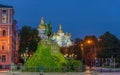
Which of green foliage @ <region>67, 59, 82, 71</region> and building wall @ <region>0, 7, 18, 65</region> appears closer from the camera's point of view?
green foliage @ <region>67, 59, 82, 71</region>

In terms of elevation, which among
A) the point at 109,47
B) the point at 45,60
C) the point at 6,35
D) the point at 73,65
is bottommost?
the point at 73,65

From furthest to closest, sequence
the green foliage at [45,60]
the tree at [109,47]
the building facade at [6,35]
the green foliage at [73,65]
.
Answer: the tree at [109,47]
the building facade at [6,35]
the green foliage at [73,65]
the green foliage at [45,60]

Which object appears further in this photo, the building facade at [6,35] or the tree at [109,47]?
the tree at [109,47]

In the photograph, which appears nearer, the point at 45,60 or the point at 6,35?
the point at 45,60

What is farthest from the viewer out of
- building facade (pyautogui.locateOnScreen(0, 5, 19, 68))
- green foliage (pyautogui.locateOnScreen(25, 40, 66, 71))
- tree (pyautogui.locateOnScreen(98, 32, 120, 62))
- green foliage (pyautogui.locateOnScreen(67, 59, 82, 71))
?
tree (pyautogui.locateOnScreen(98, 32, 120, 62))

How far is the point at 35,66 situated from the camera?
63688mm

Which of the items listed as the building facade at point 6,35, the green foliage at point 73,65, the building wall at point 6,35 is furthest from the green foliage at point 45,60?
the building wall at point 6,35

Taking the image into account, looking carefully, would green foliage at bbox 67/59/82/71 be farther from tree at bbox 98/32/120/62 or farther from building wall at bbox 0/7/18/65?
tree at bbox 98/32/120/62

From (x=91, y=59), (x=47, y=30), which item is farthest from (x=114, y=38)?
(x=47, y=30)

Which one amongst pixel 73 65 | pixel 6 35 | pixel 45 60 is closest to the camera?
pixel 45 60

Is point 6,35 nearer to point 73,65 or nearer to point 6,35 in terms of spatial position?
point 6,35

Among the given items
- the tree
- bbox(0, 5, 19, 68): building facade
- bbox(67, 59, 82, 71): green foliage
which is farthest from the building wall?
bbox(67, 59, 82, 71): green foliage

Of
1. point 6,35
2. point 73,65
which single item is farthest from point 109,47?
point 73,65

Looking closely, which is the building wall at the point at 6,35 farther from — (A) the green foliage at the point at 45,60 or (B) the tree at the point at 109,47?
(A) the green foliage at the point at 45,60
